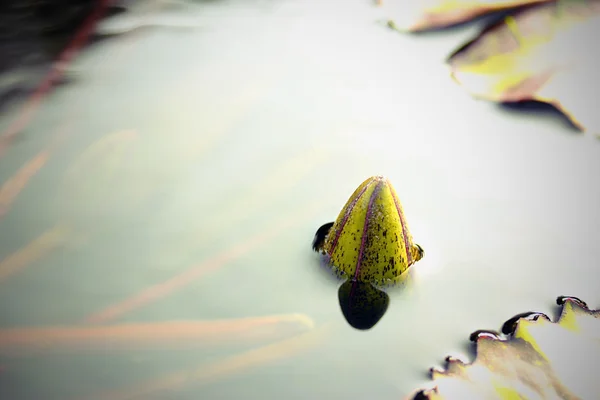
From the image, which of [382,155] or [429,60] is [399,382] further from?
[429,60]

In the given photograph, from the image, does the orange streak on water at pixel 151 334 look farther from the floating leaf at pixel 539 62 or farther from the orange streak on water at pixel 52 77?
the floating leaf at pixel 539 62

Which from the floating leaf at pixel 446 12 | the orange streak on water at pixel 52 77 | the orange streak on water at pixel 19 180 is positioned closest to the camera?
the orange streak on water at pixel 19 180

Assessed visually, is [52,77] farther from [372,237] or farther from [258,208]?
[372,237]

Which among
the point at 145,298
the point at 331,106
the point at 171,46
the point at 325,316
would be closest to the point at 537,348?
the point at 325,316

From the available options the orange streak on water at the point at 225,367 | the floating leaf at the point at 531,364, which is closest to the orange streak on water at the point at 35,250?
the orange streak on water at the point at 225,367

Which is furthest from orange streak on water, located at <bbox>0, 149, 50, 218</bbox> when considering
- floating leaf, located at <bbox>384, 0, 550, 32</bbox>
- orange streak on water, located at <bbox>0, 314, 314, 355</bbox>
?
floating leaf, located at <bbox>384, 0, 550, 32</bbox>

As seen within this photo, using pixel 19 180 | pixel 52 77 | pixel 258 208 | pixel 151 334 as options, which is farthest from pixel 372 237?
pixel 52 77
